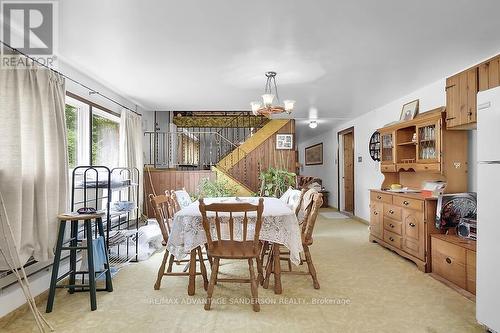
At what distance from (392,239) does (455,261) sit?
47.4 inches

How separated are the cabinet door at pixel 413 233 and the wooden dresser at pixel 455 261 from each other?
0.19 meters

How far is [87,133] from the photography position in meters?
4.02

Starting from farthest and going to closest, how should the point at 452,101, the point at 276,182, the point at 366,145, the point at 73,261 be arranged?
1. the point at 276,182
2. the point at 366,145
3. the point at 452,101
4. the point at 73,261

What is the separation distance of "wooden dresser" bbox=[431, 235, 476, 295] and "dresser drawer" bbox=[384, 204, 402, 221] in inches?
27.7

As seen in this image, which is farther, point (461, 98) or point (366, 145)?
point (366, 145)

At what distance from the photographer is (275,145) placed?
24.5 ft

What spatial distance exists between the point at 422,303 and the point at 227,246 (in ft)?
5.85

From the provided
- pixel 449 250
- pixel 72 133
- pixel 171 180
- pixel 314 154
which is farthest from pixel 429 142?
pixel 314 154

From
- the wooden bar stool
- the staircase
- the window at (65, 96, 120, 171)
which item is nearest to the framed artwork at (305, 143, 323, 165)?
the staircase

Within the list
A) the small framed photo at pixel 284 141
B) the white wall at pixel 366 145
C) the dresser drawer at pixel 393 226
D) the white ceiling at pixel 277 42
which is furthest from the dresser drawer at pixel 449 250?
the small framed photo at pixel 284 141

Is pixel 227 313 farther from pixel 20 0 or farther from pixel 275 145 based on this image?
pixel 275 145

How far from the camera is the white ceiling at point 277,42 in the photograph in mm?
2209

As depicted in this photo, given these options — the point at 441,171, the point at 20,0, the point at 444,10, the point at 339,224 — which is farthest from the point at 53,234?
the point at 339,224

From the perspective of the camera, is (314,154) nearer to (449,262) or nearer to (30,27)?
(449,262)
